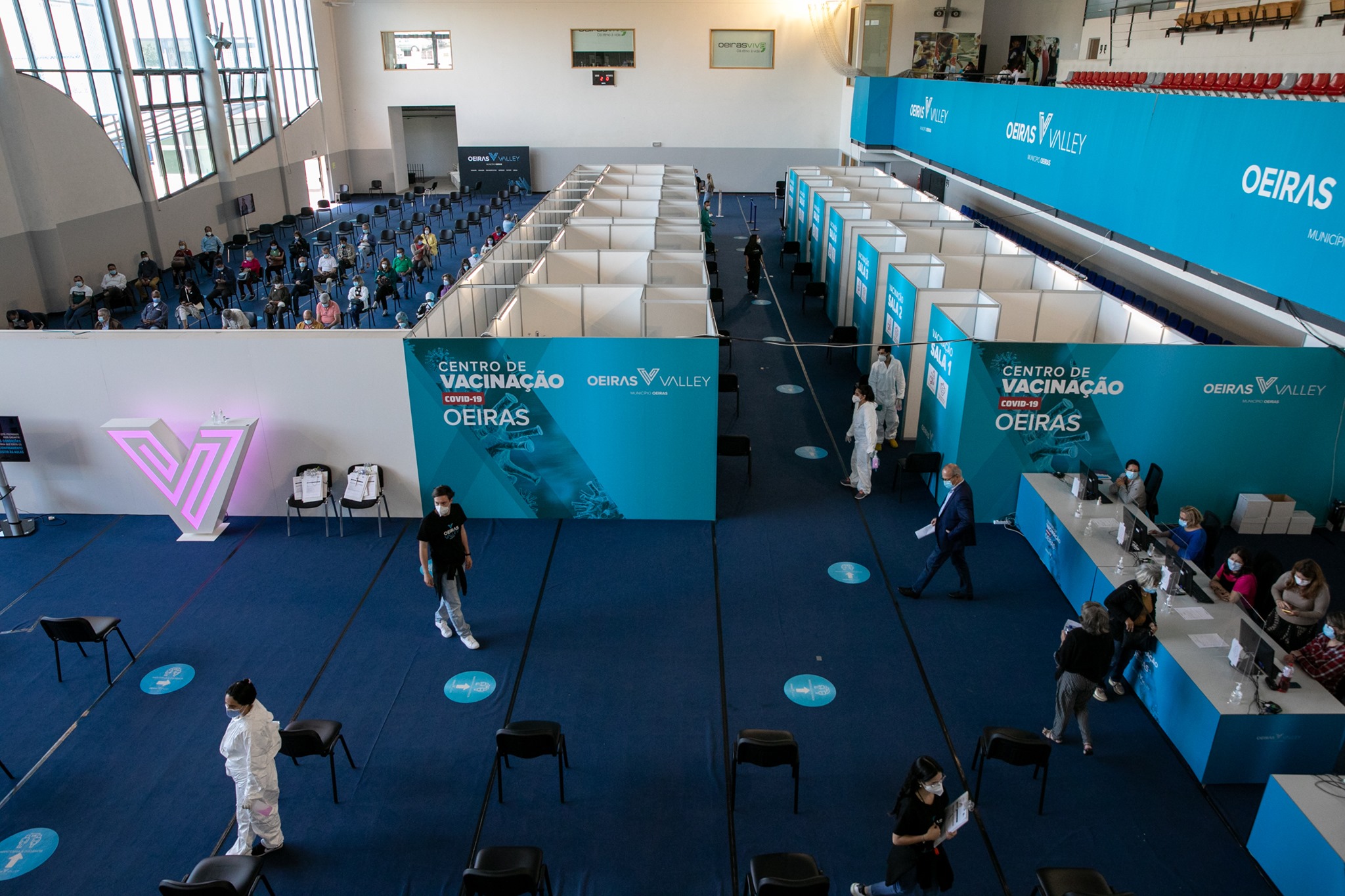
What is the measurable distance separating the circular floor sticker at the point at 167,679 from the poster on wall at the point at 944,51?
2600cm

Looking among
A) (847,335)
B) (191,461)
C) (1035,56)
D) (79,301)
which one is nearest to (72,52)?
(79,301)

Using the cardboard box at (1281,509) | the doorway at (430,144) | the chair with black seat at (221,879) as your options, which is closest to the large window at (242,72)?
the doorway at (430,144)

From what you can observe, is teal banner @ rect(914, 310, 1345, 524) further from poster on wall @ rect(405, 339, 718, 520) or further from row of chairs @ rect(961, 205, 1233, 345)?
poster on wall @ rect(405, 339, 718, 520)

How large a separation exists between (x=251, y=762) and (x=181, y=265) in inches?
625

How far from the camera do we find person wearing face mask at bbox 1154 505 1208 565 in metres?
6.62

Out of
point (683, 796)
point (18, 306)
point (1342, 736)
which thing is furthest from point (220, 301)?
point (1342, 736)

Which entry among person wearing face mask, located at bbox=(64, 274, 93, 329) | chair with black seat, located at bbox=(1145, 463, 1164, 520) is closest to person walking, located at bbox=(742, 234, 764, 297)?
chair with black seat, located at bbox=(1145, 463, 1164, 520)

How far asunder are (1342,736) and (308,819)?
247 inches

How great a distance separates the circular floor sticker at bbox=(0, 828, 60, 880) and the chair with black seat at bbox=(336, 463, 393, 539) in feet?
11.7

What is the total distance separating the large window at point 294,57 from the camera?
82.3ft

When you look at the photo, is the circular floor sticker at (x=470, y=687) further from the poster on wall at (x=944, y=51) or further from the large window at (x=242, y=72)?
the poster on wall at (x=944, y=51)

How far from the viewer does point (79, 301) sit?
15125 millimetres

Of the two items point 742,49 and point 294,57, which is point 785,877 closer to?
point 742,49

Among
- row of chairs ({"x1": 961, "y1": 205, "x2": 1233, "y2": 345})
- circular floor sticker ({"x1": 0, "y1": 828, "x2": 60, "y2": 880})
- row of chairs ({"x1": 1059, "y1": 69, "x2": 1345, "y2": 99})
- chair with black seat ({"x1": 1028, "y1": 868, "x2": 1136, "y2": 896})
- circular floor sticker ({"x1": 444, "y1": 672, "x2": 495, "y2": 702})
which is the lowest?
circular floor sticker ({"x1": 0, "y1": 828, "x2": 60, "y2": 880})
